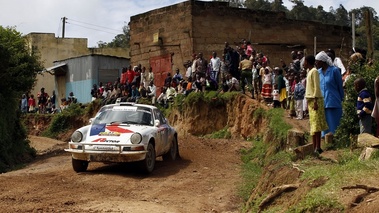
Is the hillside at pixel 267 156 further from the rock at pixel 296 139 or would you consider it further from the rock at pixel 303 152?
the rock at pixel 296 139

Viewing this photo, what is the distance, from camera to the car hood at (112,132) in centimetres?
1291

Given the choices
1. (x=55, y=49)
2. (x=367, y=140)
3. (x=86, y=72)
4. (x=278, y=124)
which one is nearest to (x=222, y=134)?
(x=278, y=124)

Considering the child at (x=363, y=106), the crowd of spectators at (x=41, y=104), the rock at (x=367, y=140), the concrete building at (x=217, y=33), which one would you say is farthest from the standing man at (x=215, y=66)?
the crowd of spectators at (x=41, y=104)

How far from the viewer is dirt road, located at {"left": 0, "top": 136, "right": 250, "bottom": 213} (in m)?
9.67

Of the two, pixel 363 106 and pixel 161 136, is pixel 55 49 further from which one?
pixel 363 106

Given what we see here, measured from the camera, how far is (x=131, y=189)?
11359mm

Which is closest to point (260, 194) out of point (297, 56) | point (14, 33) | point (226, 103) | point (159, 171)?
point (159, 171)

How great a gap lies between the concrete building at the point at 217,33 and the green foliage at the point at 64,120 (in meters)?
5.30

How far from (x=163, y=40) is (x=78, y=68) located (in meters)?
12.7

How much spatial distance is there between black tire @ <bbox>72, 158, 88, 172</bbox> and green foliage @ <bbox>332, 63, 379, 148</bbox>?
235 inches

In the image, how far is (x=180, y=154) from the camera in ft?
55.0

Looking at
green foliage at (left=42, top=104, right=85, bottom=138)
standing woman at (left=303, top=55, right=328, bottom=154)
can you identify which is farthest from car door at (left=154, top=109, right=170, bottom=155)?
green foliage at (left=42, top=104, right=85, bottom=138)

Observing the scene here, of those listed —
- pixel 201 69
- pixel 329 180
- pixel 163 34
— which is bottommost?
pixel 329 180

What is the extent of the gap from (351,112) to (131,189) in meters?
4.50
